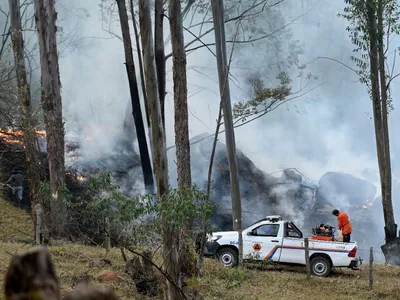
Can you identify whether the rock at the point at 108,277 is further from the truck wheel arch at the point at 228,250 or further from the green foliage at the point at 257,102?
the green foliage at the point at 257,102

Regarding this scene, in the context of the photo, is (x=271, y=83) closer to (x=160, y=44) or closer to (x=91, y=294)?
(x=160, y=44)

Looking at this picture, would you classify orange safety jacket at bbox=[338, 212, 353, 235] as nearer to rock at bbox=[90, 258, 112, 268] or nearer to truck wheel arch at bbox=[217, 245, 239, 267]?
truck wheel arch at bbox=[217, 245, 239, 267]

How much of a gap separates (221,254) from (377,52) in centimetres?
932

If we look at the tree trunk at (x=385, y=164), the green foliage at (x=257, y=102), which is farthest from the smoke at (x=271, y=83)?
the tree trunk at (x=385, y=164)

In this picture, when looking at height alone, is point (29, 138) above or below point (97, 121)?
below

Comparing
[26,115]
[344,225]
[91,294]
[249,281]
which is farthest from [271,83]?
[91,294]

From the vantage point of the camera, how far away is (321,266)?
46.2 ft

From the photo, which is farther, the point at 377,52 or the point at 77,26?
the point at 77,26

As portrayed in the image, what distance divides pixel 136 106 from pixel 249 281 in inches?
478

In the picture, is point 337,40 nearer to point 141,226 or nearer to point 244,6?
point 244,6

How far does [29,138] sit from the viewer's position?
15883mm

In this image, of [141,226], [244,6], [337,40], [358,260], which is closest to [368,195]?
[337,40]

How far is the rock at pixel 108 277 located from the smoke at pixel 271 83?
19.3 meters

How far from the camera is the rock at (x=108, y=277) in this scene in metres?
9.74
